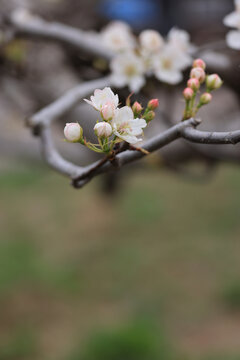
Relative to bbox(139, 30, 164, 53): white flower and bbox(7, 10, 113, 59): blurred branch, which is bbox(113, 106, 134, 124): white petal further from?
bbox(7, 10, 113, 59): blurred branch

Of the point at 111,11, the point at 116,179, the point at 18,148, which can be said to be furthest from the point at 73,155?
the point at 111,11

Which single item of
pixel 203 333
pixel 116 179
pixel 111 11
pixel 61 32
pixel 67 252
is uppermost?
pixel 111 11

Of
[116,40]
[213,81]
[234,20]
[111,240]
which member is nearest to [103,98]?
[213,81]

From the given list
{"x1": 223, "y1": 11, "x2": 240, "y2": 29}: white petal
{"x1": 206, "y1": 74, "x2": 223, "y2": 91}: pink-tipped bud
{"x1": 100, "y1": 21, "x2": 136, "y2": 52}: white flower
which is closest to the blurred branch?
{"x1": 100, "y1": 21, "x2": 136, "y2": 52}: white flower

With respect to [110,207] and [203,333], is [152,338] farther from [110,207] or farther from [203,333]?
[110,207]

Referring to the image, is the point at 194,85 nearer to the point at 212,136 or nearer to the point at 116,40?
the point at 212,136

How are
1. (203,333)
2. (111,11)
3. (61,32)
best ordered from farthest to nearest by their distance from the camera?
(111,11)
(203,333)
(61,32)

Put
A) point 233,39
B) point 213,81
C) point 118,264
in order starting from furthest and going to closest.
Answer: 1. point 118,264
2. point 233,39
3. point 213,81
